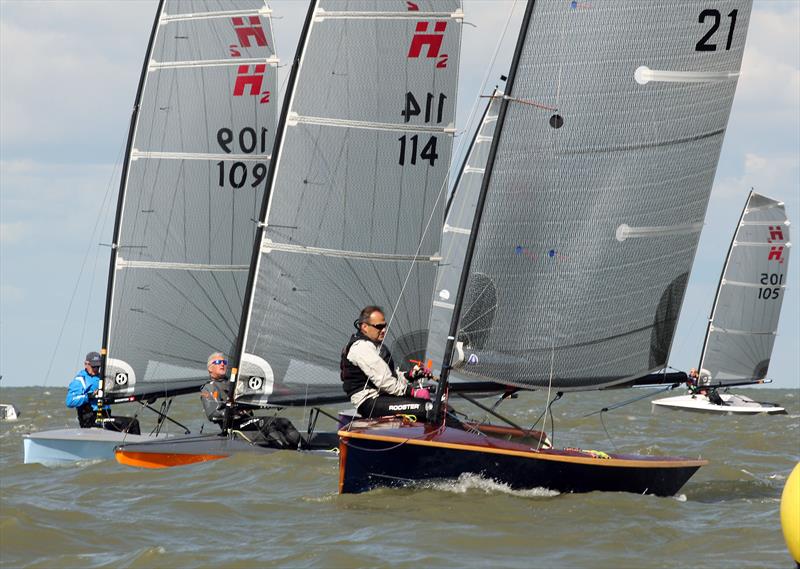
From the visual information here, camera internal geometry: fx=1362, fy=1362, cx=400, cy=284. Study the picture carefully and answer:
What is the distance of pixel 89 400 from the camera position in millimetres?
17328

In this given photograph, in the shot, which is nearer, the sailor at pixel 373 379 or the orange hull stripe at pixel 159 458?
the sailor at pixel 373 379

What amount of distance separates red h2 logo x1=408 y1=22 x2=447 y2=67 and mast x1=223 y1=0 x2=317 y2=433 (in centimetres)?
127

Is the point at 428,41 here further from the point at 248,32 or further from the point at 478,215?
the point at 478,215

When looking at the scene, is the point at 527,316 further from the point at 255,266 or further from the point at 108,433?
the point at 108,433

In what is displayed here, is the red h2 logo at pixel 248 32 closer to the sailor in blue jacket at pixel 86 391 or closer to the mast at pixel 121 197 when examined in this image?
the mast at pixel 121 197

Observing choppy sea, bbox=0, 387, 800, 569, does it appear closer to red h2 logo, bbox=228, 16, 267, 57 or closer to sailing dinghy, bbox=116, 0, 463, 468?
A: sailing dinghy, bbox=116, 0, 463, 468

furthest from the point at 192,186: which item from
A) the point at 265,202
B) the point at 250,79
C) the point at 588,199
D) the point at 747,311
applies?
the point at 747,311

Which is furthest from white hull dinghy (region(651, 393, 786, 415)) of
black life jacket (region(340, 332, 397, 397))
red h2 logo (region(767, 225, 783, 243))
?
black life jacket (region(340, 332, 397, 397))

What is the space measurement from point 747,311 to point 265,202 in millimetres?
21040

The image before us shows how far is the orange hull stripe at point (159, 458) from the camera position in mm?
14594

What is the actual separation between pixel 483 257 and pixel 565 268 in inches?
28.2

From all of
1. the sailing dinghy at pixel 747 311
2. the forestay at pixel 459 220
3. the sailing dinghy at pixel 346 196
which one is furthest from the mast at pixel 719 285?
the sailing dinghy at pixel 346 196

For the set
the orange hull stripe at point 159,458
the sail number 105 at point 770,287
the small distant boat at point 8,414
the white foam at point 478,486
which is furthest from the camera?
the sail number 105 at point 770,287

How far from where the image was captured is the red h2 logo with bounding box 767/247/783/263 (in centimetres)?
3359
